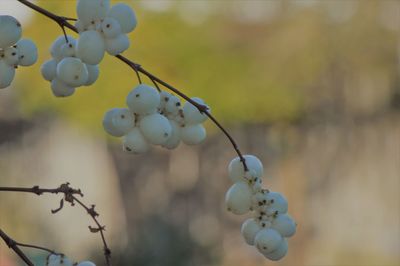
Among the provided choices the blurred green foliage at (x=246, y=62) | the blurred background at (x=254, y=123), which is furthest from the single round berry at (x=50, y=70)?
the blurred green foliage at (x=246, y=62)

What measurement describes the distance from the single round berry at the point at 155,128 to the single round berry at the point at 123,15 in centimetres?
5

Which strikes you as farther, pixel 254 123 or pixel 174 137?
pixel 254 123

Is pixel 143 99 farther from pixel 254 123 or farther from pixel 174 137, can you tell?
pixel 254 123

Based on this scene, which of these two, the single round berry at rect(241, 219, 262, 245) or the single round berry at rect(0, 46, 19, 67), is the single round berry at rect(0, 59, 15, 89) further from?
the single round berry at rect(241, 219, 262, 245)

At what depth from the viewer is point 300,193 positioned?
5.61m

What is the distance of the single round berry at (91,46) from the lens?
0.50 metres

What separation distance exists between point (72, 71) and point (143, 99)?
0.04m

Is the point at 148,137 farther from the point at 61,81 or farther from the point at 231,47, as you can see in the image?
the point at 231,47

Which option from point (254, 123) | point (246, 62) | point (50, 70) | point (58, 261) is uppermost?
point (246, 62)

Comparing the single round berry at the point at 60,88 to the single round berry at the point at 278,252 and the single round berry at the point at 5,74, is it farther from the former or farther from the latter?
the single round berry at the point at 278,252

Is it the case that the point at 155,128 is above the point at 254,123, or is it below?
below

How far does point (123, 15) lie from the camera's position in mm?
519

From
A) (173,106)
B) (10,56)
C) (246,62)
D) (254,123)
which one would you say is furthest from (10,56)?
(246,62)

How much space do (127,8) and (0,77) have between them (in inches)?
3.1
